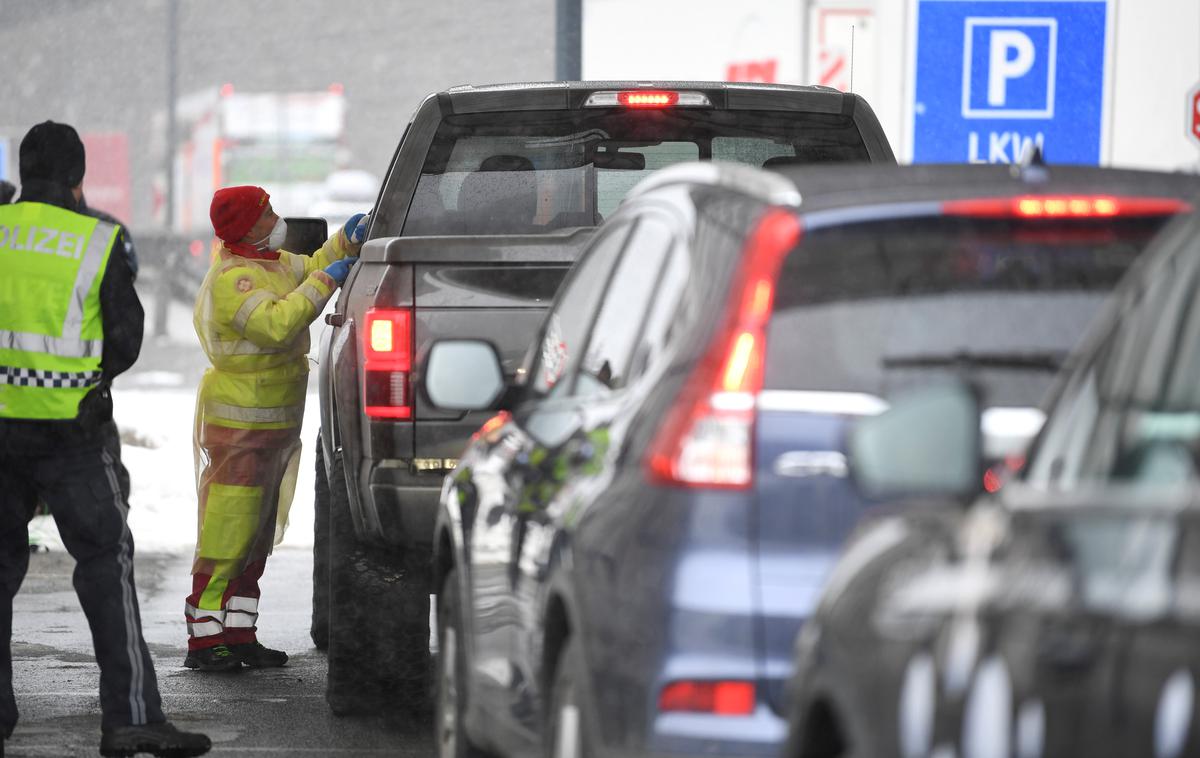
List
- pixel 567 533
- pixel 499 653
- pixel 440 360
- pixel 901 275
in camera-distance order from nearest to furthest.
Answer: pixel 901 275 < pixel 567 533 < pixel 499 653 < pixel 440 360

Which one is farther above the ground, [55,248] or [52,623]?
[55,248]

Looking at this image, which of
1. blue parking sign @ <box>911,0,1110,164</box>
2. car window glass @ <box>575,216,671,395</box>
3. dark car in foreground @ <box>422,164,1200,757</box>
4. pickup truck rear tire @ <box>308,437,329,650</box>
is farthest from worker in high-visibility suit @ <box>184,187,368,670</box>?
blue parking sign @ <box>911,0,1110,164</box>

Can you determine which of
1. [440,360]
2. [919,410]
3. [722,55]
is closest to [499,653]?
[440,360]

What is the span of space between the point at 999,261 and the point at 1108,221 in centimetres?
23

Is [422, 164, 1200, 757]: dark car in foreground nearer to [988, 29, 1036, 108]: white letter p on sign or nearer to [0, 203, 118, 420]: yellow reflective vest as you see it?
[0, 203, 118, 420]: yellow reflective vest

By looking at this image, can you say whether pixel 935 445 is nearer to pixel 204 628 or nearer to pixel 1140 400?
pixel 1140 400

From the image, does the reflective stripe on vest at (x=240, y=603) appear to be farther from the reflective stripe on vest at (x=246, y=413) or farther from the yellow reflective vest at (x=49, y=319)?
the yellow reflective vest at (x=49, y=319)

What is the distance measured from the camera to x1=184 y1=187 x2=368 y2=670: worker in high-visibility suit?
901 cm

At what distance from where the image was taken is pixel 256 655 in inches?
358

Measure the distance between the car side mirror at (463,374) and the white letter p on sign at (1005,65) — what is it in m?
7.93

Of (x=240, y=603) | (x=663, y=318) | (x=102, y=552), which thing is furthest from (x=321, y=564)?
(x=663, y=318)

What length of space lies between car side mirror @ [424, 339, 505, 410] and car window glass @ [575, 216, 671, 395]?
0.71m

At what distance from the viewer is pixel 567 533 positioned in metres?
4.25

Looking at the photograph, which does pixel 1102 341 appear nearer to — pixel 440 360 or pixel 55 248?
pixel 440 360
